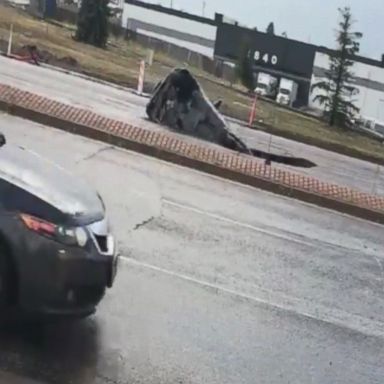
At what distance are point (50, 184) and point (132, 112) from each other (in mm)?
14489

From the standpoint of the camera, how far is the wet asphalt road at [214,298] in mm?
6219

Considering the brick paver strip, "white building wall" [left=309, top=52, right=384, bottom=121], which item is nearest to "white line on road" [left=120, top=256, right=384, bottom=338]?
the brick paver strip

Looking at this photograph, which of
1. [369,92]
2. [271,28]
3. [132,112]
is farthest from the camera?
[271,28]

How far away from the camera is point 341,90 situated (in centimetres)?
5162

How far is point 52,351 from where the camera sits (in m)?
6.08

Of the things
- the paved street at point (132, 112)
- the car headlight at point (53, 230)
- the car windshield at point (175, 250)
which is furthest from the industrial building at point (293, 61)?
the car headlight at point (53, 230)

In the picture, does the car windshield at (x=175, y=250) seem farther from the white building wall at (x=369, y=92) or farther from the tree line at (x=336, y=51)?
the white building wall at (x=369, y=92)

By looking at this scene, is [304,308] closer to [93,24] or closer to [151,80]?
[151,80]

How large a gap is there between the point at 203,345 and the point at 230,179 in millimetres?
7983

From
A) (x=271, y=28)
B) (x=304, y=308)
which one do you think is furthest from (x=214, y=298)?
(x=271, y=28)

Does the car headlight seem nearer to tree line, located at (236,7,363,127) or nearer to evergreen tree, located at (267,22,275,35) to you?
tree line, located at (236,7,363,127)

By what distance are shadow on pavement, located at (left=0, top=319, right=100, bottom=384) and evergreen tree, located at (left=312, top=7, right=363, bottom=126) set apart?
44685mm

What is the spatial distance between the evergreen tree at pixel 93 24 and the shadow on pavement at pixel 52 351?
151 feet

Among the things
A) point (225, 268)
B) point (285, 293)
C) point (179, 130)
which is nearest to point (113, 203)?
point (225, 268)
